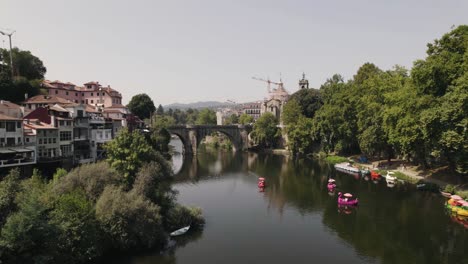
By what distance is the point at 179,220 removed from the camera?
36.9 metres

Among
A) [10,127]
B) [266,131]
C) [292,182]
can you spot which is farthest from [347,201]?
[266,131]

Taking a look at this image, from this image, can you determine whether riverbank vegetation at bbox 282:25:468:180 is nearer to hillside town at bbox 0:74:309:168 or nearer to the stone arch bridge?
the stone arch bridge

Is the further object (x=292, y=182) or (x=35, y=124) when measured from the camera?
(x=292, y=182)

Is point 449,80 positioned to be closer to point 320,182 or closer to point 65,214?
point 320,182

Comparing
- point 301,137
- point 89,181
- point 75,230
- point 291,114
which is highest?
point 291,114

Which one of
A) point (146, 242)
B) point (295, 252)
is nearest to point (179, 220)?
point (146, 242)

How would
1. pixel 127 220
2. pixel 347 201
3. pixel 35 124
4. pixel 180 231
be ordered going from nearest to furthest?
pixel 127 220, pixel 180 231, pixel 347 201, pixel 35 124

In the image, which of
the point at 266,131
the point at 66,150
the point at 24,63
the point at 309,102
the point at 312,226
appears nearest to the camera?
the point at 312,226

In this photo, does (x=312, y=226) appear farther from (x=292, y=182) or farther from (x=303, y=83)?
(x=303, y=83)

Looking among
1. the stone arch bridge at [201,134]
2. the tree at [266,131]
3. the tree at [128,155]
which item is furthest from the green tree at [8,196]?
the tree at [266,131]

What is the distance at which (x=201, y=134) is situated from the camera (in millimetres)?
106438

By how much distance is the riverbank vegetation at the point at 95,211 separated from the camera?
926 inches

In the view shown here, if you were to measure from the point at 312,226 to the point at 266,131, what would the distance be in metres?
73.7

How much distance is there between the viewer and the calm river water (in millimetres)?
32188
